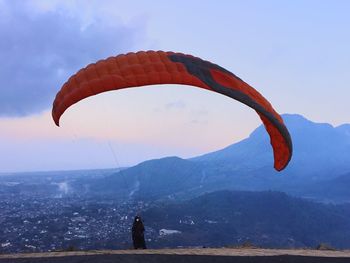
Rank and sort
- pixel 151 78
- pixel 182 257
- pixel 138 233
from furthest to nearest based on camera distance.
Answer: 1. pixel 138 233
2. pixel 182 257
3. pixel 151 78

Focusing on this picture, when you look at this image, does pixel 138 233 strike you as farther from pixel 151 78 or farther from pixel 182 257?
pixel 151 78

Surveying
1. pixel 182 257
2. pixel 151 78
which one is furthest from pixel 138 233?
pixel 151 78

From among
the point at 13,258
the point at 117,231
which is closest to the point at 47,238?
the point at 117,231

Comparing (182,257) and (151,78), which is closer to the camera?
(151,78)

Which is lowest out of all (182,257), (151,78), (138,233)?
(182,257)

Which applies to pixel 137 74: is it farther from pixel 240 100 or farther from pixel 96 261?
pixel 96 261

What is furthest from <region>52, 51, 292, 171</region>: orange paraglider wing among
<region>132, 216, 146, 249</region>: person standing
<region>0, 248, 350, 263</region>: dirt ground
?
<region>132, 216, 146, 249</region>: person standing

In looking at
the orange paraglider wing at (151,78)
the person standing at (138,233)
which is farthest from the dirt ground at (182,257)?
the orange paraglider wing at (151,78)

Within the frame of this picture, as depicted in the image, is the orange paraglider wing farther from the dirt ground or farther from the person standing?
the person standing

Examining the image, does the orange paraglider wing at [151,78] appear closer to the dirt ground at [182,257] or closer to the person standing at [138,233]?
the dirt ground at [182,257]
